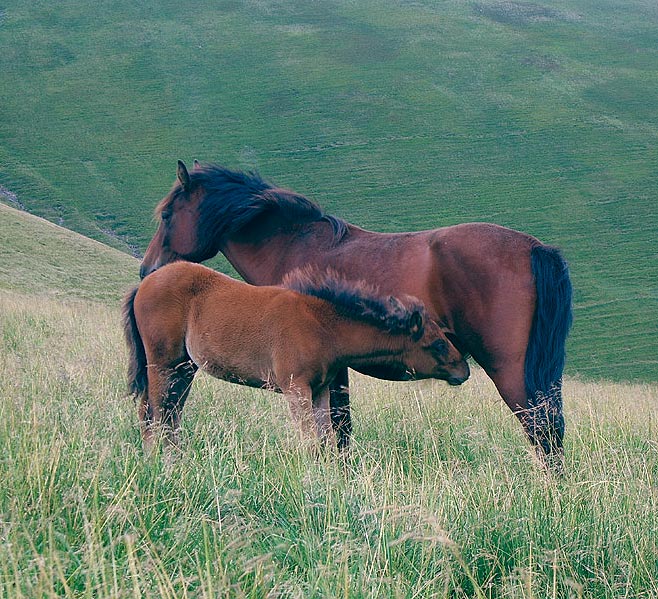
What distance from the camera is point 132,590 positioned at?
9.07 ft

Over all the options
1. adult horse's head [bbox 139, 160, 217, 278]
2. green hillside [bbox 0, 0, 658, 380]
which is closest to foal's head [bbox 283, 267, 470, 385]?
adult horse's head [bbox 139, 160, 217, 278]

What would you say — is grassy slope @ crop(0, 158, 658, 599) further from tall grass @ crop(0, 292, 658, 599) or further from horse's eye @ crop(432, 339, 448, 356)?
horse's eye @ crop(432, 339, 448, 356)

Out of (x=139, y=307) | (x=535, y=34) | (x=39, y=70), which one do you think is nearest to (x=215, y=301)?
(x=139, y=307)

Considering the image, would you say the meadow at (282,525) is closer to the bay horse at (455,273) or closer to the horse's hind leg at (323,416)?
the horse's hind leg at (323,416)

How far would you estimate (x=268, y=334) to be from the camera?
5.86 meters

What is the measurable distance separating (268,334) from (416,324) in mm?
1081

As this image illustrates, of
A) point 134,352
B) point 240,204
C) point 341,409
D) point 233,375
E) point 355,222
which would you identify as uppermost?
point 240,204

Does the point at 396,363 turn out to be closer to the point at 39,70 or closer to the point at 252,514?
the point at 252,514

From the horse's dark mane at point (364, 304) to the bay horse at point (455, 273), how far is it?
1.46ft

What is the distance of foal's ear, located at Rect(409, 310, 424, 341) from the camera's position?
601 cm

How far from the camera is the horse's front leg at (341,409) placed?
5.98 meters

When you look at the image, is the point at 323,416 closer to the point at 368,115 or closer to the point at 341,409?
the point at 341,409

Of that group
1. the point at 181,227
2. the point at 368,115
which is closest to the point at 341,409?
the point at 181,227

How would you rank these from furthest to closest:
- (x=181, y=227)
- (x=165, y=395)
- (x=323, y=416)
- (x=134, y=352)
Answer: (x=181, y=227) < (x=134, y=352) < (x=165, y=395) < (x=323, y=416)
